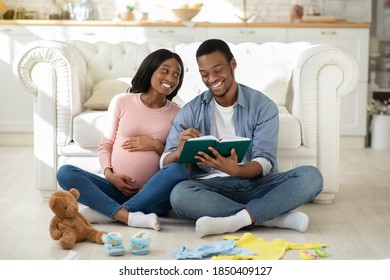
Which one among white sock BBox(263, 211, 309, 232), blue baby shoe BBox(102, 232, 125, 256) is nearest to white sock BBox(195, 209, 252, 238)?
white sock BBox(263, 211, 309, 232)

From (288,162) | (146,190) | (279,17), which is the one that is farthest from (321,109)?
(279,17)

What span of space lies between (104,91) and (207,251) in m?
1.51

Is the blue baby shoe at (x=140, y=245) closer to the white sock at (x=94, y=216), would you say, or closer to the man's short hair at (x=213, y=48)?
the white sock at (x=94, y=216)

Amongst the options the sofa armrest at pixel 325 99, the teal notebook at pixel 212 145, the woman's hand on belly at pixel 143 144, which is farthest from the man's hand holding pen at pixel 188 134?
the sofa armrest at pixel 325 99

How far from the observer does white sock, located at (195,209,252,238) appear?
3.19m

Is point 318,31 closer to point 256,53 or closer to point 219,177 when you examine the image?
point 256,53

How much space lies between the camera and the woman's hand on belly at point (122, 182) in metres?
3.50

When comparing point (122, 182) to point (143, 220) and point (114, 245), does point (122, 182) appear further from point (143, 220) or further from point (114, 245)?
point (114, 245)

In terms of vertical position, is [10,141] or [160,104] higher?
[160,104]

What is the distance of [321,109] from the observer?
12.9 ft

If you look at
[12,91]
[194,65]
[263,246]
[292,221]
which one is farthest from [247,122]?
[12,91]

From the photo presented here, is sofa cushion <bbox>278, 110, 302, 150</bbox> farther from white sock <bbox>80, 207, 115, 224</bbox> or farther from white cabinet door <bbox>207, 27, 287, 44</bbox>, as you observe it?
white cabinet door <bbox>207, 27, 287, 44</bbox>

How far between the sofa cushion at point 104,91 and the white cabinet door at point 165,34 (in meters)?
1.64
